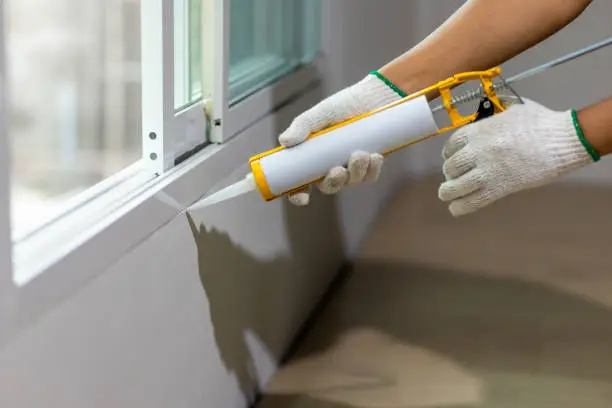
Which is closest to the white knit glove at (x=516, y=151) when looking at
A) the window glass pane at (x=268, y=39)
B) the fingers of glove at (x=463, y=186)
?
the fingers of glove at (x=463, y=186)

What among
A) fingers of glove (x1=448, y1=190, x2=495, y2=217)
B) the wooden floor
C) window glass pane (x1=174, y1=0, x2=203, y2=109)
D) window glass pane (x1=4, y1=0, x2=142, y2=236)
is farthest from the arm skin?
the wooden floor

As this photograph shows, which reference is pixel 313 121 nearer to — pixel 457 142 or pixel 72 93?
pixel 457 142

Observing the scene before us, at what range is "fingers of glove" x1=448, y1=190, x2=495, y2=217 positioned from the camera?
1.43 m

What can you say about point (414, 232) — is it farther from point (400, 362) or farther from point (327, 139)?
point (327, 139)

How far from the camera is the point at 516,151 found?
1382mm

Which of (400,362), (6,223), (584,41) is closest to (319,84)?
(400,362)

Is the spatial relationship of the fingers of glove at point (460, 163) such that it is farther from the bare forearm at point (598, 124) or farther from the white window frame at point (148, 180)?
the white window frame at point (148, 180)

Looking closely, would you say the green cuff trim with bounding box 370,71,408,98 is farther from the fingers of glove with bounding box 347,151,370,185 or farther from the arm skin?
the fingers of glove with bounding box 347,151,370,185

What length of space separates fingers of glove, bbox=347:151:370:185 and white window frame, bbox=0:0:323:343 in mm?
261

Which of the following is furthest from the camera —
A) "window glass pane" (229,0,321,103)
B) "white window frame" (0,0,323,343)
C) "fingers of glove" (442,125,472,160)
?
"window glass pane" (229,0,321,103)

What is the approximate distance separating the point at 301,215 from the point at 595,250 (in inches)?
41.8

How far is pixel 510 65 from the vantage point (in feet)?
11.4

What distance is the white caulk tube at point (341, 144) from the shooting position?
1354mm

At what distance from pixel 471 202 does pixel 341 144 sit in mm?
239
